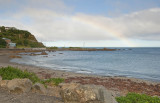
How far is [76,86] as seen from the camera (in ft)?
22.4

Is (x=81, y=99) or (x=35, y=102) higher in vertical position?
(x=81, y=99)

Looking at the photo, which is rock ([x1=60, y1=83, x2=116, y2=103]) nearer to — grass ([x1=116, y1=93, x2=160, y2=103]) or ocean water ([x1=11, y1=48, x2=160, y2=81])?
grass ([x1=116, y1=93, x2=160, y2=103])

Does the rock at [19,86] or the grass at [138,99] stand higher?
the rock at [19,86]

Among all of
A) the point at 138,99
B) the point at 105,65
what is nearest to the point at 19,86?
the point at 138,99

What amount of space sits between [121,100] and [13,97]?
5.72m

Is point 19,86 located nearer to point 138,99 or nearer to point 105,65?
point 138,99

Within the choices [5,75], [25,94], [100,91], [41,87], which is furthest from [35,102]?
[5,75]

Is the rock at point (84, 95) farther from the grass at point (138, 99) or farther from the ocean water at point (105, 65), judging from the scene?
the ocean water at point (105, 65)

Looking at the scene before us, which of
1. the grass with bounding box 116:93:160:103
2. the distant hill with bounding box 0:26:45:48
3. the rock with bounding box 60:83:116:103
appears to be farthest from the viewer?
the distant hill with bounding box 0:26:45:48

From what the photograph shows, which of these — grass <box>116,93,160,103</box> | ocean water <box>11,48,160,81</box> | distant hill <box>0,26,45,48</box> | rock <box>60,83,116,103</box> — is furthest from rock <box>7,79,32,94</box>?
distant hill <box>0,26,45,48</box>

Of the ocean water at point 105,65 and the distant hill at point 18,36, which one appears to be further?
the distant hill at point 18,36

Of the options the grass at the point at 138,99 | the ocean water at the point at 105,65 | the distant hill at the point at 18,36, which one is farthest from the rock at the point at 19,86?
the distant hill at the point at 18,36

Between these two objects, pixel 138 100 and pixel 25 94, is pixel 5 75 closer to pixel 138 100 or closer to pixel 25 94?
pixel 25 94

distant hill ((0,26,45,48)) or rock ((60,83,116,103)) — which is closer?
rock ((60,83,116,103))
